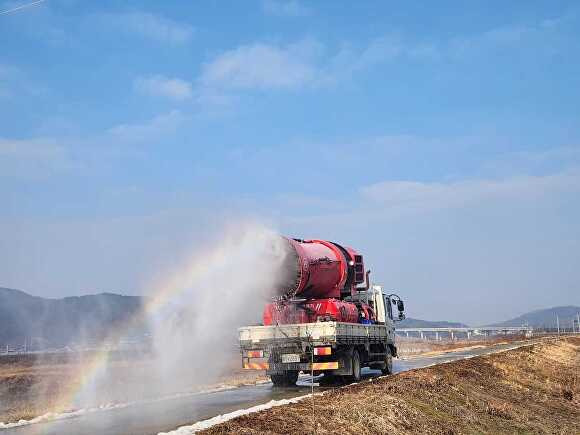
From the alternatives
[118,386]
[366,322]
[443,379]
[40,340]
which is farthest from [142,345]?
[40,340]

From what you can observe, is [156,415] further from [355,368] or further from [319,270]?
[319,270]

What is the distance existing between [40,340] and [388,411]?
453 feet

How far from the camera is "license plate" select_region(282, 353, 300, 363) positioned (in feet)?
70.5

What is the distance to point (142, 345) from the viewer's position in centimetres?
5172

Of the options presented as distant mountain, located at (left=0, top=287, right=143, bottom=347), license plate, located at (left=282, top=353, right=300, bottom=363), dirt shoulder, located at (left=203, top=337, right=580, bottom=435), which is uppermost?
distant mountain, located at (left=0, top=287, right=143, bottom=347)

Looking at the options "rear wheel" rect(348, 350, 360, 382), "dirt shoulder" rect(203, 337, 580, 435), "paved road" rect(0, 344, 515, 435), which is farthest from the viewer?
"rear wheel" rect(348, 350, 360, 382)

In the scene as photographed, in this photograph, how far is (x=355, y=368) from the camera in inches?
907

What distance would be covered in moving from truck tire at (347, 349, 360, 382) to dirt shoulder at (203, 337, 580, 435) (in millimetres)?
1910

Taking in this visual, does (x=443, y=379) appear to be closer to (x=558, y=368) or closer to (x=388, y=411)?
A: (x=388, y=411)

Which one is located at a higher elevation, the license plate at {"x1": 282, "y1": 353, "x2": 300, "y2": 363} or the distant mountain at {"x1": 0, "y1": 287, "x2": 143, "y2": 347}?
the distant mountain at {"x1": 0, "y1": 287, "x2": 143, "y2": 347}

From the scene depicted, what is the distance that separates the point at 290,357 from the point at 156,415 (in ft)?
20.2

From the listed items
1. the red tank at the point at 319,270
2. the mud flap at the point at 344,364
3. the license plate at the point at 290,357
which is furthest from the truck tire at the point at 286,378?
the red tank at the point at 319,270

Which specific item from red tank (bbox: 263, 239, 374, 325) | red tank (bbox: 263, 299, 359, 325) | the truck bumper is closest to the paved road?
the truck bumper

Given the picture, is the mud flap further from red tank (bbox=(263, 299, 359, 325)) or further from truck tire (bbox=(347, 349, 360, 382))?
red tank (bbox=(263, 299, 359, 325))
